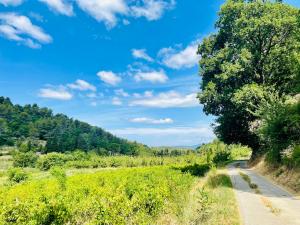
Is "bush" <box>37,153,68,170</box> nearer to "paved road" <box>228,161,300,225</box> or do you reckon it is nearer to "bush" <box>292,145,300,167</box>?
"bush" <box>292,145,300,167</box>

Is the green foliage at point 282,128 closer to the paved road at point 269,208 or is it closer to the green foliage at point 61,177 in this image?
the paved road at point 269,208

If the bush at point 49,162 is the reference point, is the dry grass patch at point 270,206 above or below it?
below

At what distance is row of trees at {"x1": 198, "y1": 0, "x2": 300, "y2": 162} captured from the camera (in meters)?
38.5

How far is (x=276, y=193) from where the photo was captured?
1834cm

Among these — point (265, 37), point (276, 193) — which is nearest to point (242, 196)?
point (276, 193)

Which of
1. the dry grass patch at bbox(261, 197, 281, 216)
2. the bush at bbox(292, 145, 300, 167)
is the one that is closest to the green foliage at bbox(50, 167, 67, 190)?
the dry grass patch at bbox(261, 197, 281, 216)

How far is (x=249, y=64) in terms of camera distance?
39688mm

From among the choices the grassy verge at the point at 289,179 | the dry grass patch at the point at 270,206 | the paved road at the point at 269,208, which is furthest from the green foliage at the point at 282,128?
the dry grass patch at the point at 270,206

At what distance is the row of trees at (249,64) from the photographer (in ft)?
126

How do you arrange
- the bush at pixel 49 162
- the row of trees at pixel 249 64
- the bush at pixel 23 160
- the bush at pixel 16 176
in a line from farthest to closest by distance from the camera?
the bush at pixel 49 162 < the bush at pixel 23 160 < the bush at pixel 16 176 < the row of trees at pixel 249 64

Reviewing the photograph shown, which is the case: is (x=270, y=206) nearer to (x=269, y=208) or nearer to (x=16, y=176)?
(x=269, y=208)

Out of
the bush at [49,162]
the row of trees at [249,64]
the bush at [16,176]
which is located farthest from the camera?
the bush at [49,162]

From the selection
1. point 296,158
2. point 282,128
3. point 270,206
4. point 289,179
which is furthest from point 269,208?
point 282,128

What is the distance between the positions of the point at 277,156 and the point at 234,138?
1657cm
